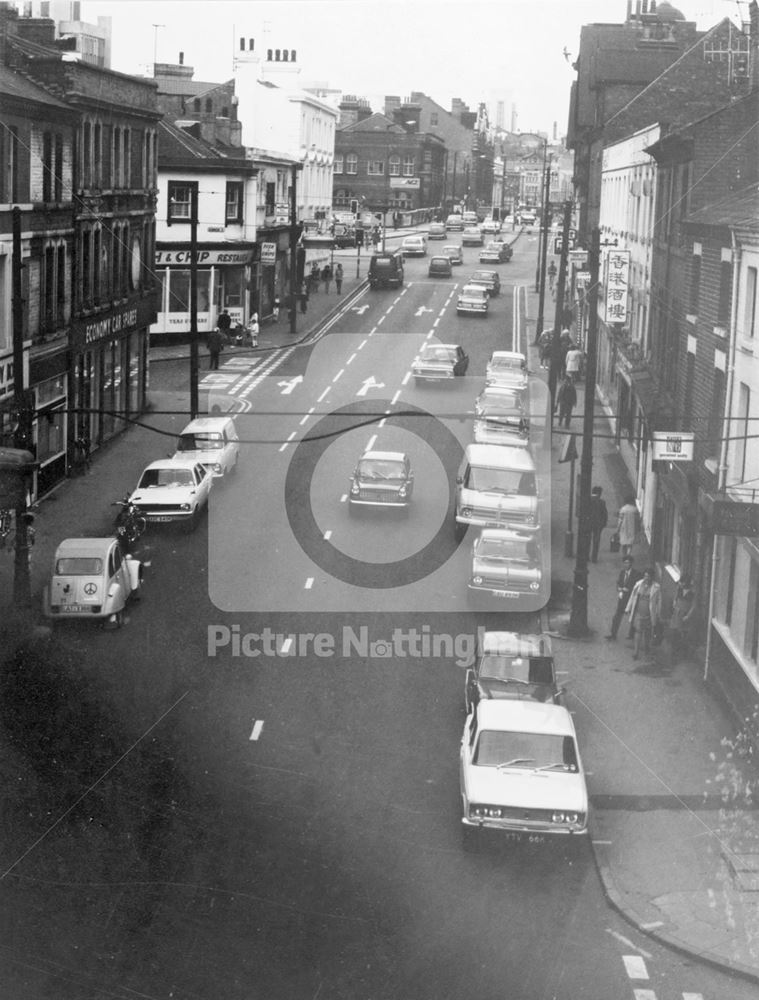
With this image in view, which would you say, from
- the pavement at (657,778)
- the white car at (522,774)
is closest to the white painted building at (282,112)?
the pavement at (657,778)

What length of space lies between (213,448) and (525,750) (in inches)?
720

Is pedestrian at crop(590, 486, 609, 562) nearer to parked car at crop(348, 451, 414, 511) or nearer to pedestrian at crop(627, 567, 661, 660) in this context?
parked car at crop(348, 451, 414, 511)

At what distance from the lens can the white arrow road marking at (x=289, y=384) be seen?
43844 millimetres

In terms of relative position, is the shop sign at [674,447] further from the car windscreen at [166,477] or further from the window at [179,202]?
the window at [179,202]

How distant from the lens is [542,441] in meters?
38.6

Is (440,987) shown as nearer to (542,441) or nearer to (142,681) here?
(142,681)

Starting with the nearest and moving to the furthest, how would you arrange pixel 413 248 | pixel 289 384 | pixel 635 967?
pixel 635 967, pixel 289 384, pixel 413 248

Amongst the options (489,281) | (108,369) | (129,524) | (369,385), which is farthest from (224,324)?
(129,524)

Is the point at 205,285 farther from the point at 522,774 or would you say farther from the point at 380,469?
the point at 522,774

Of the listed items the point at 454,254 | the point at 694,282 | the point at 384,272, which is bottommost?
the point at 384,272

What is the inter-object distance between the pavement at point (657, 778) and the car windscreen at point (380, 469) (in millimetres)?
3808

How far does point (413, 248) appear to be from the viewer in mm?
86875

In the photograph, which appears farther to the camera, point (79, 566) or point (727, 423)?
point (79, 566)

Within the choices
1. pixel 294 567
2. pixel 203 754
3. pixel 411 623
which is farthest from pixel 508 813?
pixel 294 567
